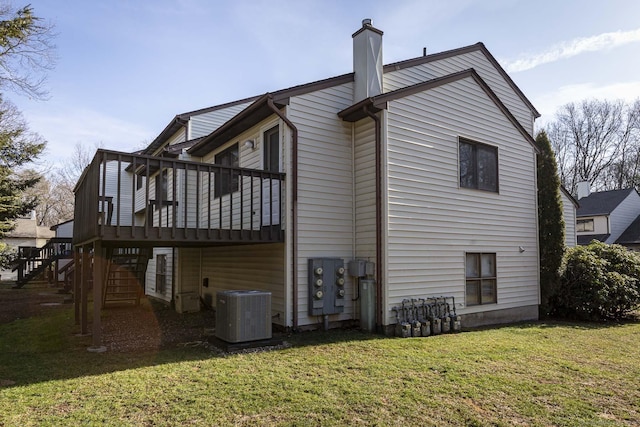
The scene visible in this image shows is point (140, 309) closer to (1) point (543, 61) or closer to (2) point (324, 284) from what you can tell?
(2) point (324, 284)

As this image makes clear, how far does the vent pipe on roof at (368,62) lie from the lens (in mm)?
8406

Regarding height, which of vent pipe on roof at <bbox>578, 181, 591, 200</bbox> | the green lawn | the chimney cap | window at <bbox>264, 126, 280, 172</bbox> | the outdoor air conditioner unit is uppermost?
the chimney cap

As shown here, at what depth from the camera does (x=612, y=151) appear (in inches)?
1358

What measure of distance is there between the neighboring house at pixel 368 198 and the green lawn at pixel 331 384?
1388 mm

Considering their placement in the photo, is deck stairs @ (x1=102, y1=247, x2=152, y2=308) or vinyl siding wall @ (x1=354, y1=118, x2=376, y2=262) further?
deck stairs @ (x1=102, y1=247, x2=152, y2=308)

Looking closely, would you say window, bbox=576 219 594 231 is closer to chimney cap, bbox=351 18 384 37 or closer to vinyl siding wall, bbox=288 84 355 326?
chimney cap, bbox=351 18 384 37

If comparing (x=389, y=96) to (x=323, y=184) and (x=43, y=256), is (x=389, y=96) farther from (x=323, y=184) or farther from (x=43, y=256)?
(x=43, y=256)

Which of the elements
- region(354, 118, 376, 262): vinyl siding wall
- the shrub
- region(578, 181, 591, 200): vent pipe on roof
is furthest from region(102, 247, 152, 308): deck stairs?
region(578, 181, 591, 200): vent pipe on roof

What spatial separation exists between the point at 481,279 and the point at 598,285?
3.37 m

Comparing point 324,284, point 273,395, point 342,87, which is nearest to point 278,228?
point 324,284

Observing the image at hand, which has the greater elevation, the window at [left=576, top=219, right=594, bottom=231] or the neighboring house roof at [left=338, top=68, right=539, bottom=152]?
the neighboring house roof at [left=338, top=68, right=539, bottom=152]

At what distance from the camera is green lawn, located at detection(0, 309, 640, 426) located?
374 centimetres

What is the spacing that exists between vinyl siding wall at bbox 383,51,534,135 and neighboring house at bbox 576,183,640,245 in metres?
18.1

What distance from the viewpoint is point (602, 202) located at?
27.1 meters
